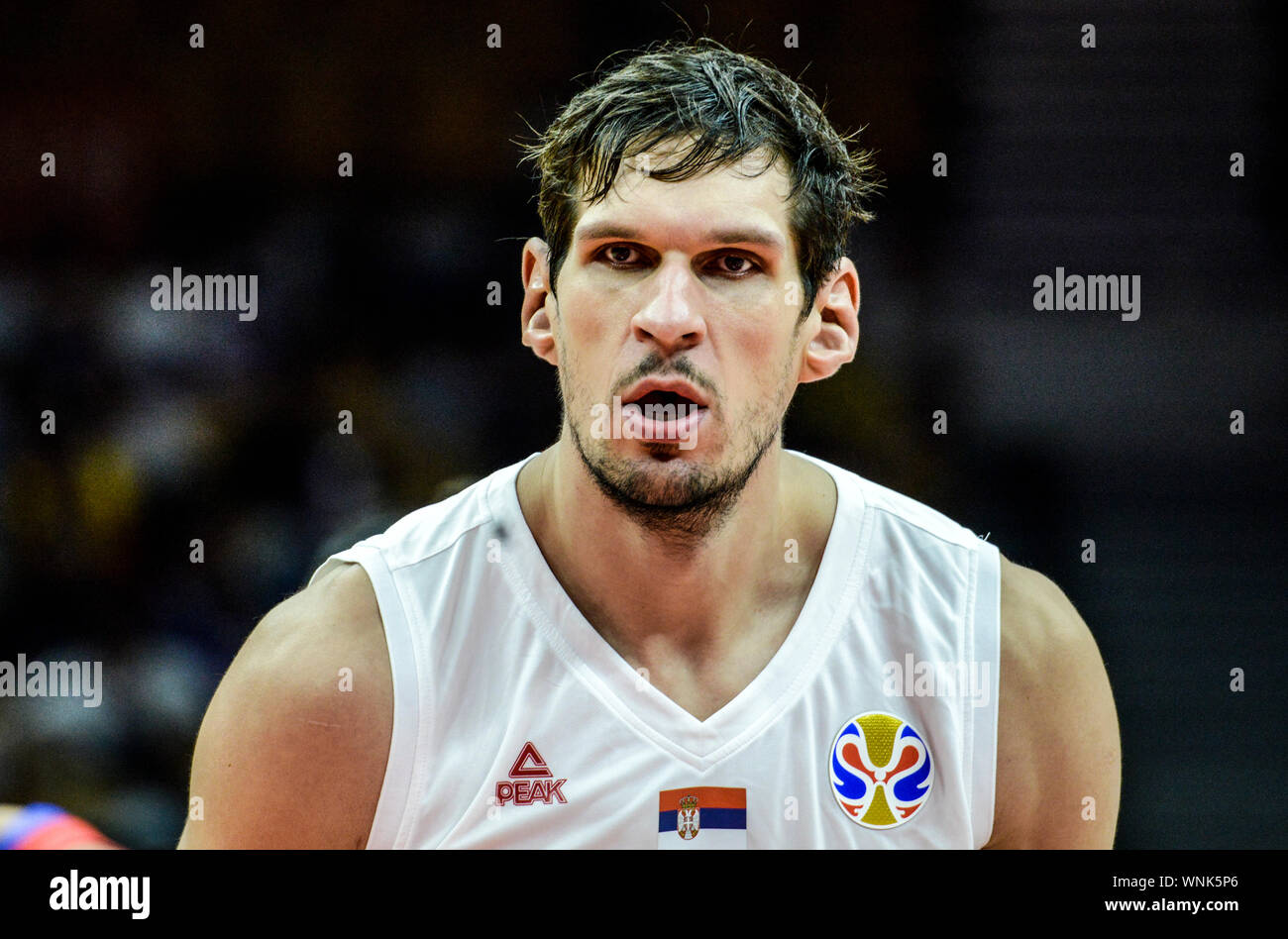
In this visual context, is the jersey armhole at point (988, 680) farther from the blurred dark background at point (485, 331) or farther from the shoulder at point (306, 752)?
the shoulder at point (306, 752)

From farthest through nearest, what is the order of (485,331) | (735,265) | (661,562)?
(485,331) → (661,562) → (735,265)

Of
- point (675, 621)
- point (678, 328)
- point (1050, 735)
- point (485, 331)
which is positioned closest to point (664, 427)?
point (678, 328)

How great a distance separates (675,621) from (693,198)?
0.77 metres

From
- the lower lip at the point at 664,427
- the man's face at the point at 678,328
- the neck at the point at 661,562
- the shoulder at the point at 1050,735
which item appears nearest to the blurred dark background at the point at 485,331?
the shoulder at the point at 1050,735

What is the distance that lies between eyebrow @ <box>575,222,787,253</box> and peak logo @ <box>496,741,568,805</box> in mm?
890

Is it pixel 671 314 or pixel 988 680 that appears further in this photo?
pixel 988 680

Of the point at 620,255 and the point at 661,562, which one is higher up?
the point at 620,255

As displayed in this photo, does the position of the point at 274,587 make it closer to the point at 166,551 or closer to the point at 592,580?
the point at 166,551

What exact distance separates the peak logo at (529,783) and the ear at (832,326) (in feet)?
2.77

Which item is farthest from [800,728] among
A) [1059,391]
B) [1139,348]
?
[1139,348]

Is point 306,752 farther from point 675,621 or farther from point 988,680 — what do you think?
point 988,680

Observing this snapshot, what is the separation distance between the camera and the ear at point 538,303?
217 cm

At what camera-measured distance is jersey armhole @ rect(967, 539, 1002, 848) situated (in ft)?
6.89

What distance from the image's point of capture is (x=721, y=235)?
1.98 meters
